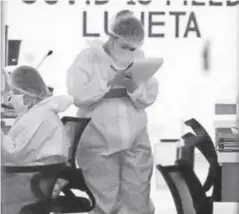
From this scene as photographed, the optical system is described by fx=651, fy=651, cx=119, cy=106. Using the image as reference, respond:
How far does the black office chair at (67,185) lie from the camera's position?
2281 mm

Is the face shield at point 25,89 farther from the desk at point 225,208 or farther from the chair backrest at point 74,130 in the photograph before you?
the desk at point 225,208

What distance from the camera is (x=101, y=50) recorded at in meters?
2.29

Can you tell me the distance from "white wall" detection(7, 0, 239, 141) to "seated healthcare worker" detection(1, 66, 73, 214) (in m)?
0.06

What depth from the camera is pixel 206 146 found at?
7.76 feet

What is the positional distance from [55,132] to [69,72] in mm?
217

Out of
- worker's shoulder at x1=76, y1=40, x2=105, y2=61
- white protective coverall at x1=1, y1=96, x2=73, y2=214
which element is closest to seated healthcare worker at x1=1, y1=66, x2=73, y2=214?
white protective coverall at x1=1, y1=96, x2=73, y2=214

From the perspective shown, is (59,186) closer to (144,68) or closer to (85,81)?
(85,81)

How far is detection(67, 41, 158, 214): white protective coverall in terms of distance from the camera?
2289 mm

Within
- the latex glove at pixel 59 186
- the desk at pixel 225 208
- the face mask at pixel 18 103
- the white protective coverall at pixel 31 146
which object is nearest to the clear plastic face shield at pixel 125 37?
the white protective coverall at pixel 31 146

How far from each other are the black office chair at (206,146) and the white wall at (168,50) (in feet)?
0.09

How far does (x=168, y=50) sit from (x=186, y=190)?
1.66ft

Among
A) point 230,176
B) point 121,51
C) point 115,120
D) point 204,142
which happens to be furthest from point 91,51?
point 230,176

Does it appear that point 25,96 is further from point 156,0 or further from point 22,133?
point 156,0

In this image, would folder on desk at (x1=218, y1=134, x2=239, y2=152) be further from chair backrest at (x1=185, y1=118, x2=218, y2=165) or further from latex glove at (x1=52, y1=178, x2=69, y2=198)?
latex glove at (x1=52, y1=178, x2=69, y2=198)
